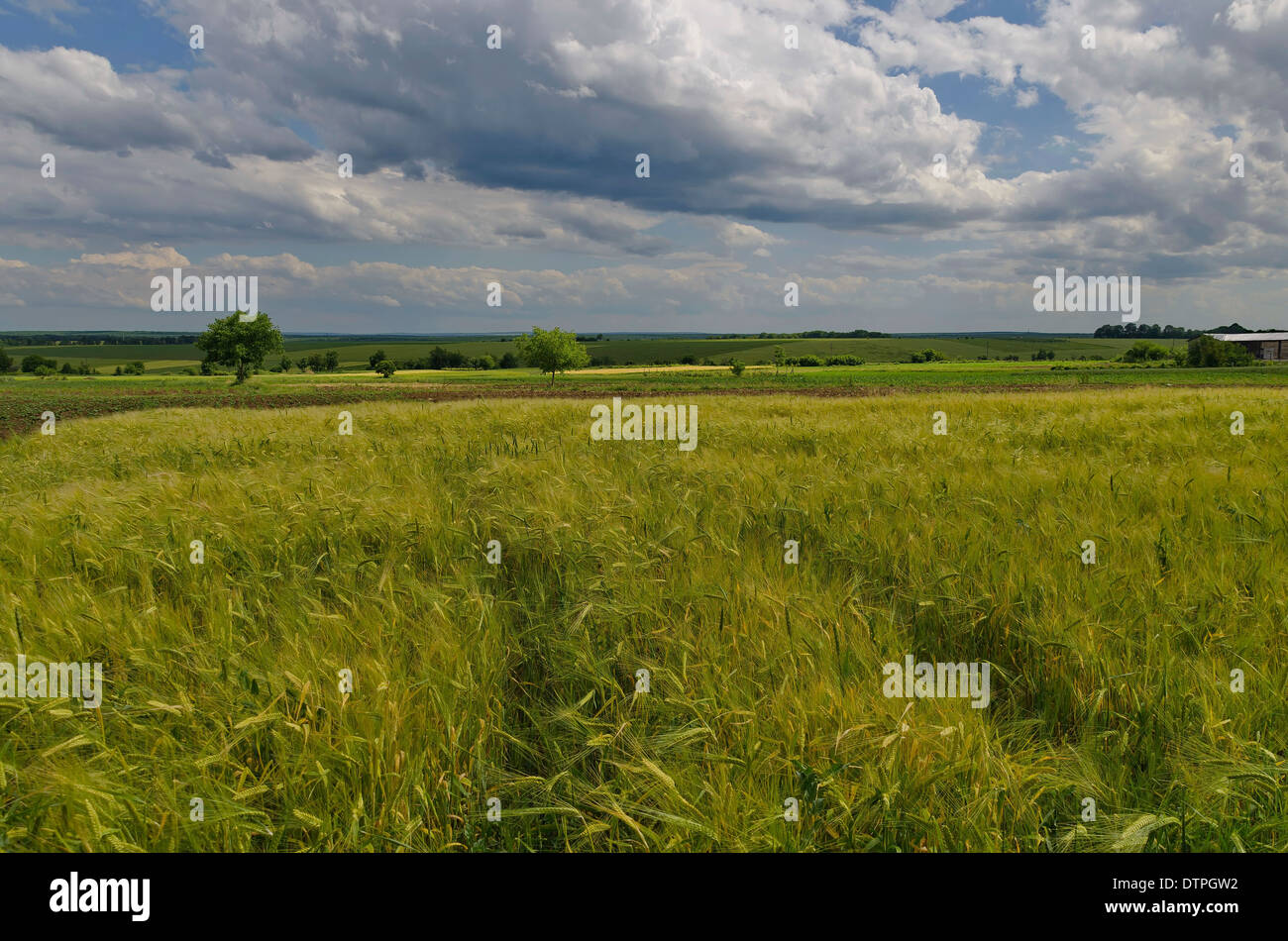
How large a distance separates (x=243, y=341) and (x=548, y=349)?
40.4 m

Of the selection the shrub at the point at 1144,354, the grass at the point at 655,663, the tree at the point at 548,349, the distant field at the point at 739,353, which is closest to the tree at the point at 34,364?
the distant field at the point at 739,353

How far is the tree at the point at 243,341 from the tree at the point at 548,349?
33.2 meters

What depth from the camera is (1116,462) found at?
21.6ft

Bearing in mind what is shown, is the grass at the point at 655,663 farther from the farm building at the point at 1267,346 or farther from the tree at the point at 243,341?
the farm building at the point at 1267,346

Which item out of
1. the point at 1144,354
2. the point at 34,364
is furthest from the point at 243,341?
the point at 1144,354

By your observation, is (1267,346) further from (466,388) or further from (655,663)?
(655,663)

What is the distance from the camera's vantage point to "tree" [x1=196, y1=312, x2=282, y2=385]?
80.1m

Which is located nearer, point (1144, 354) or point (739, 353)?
point (1144, 354)

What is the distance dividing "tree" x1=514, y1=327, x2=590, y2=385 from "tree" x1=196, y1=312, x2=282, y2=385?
33179mm

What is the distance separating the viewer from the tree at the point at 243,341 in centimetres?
8006

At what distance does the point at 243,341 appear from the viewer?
80625mm

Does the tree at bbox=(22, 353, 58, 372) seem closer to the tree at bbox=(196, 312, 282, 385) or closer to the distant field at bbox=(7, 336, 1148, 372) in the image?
the distant field at bbox=(7, 336, 1148, 372)

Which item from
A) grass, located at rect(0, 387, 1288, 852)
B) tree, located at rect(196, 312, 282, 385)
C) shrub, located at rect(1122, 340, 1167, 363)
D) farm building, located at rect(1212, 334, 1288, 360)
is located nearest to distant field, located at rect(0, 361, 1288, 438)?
tree, located at rect(196, 312, 282, 385)
